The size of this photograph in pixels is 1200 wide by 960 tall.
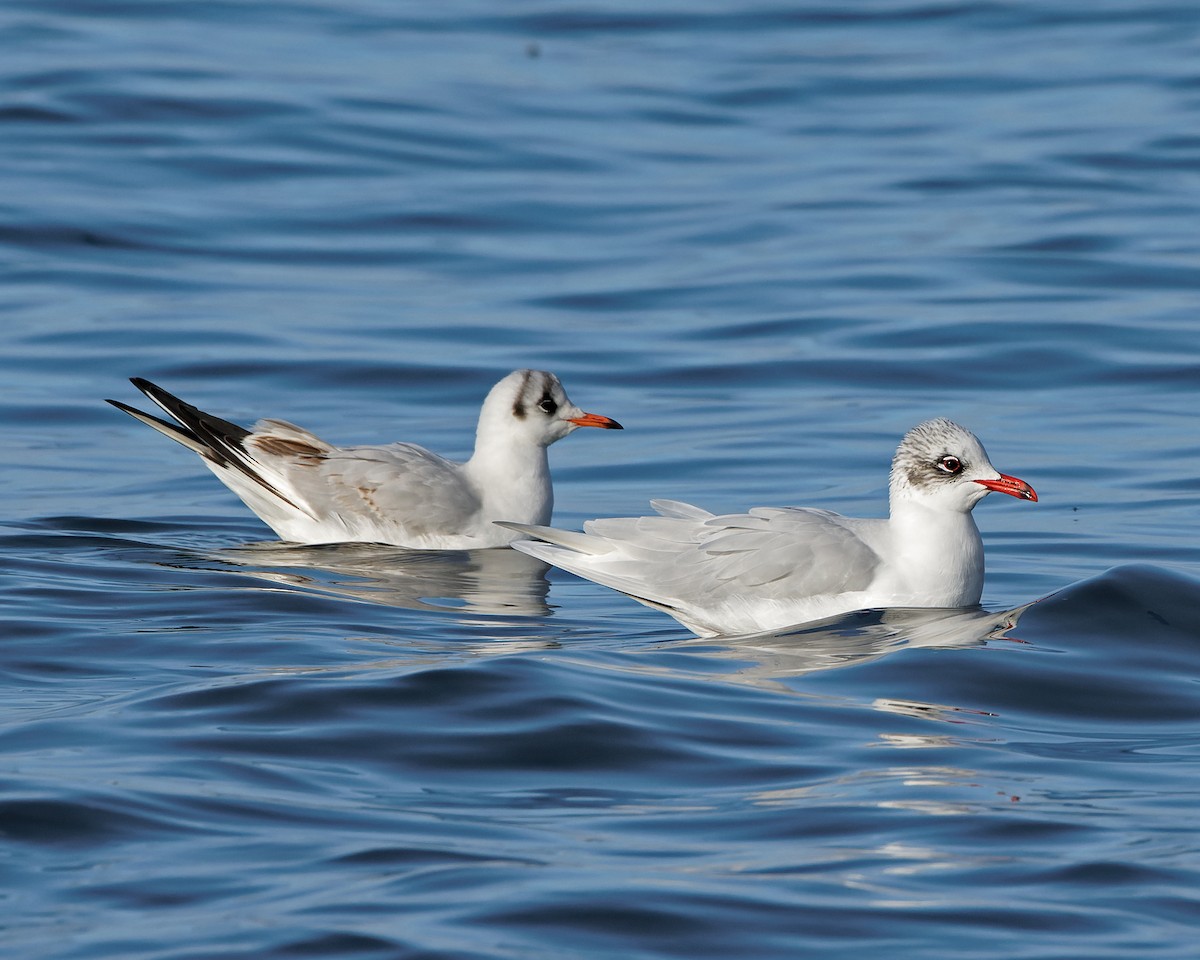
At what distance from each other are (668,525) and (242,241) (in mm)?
10892

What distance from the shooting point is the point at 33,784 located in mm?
6684

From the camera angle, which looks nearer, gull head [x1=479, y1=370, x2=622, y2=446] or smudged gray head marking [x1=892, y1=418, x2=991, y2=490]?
smudged gray head marking [x1=892, y1=418, x2=991, y2=490]

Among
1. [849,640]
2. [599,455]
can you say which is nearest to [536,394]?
[599,455]

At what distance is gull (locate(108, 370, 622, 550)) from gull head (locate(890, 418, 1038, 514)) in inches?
101

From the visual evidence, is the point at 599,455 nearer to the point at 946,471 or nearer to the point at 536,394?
the point at 536,394

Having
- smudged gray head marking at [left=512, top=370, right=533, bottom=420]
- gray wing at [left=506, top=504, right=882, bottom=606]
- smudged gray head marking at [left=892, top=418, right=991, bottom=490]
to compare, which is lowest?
gray wing at [left=506, top=504, right=882, bottom=606]

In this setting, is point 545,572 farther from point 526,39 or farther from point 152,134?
point 526,39

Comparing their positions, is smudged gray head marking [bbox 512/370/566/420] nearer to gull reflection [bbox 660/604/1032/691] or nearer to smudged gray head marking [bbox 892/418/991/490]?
smudged gray head marking [bbox 892/418/991/490]

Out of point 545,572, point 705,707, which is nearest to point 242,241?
point 545,572

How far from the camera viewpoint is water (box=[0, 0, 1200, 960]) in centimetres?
610

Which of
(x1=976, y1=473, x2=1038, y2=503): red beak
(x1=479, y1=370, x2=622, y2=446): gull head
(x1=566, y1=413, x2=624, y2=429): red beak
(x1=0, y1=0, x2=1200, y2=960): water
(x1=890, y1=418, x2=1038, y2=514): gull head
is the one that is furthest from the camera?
(x1=479, y1=370, x2=622, y2=446): gull head

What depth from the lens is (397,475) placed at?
11867 millimetres

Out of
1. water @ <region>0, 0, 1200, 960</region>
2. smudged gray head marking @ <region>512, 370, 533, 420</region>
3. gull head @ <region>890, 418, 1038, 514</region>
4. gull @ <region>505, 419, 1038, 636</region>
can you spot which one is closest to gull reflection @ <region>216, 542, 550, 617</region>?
water @ <region>0, 0, 1200, 960</region>

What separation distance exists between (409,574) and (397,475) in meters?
0.88
